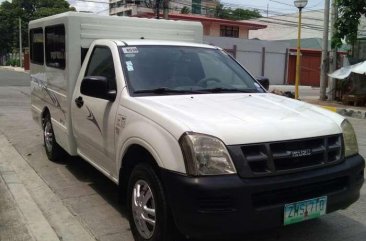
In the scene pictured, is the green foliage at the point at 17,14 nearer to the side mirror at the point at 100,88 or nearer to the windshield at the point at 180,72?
the windshield at the point at 180,72

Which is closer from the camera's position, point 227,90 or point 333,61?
point 227,90

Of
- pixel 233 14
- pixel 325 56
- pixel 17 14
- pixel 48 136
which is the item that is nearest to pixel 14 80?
pixel 325 56

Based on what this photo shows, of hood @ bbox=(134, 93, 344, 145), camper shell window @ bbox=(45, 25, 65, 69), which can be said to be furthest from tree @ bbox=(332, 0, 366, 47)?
hood @ bbox=(134, 93, 344, 145)

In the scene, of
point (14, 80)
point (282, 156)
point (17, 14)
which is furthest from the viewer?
point (17, 14)

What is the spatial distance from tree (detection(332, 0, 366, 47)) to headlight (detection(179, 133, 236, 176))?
54.4 feet

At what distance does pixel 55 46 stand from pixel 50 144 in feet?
5.07

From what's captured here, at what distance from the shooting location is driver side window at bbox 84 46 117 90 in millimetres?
4990

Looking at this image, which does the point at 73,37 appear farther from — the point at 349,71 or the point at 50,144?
the point at 349,71

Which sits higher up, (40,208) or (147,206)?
(147,206)

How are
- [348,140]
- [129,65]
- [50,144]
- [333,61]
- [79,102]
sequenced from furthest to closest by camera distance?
[333,61] → [50,144] → [79,102] → [129,65] → [348,140]

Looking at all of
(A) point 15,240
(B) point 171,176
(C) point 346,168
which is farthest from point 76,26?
(C) point 346,168

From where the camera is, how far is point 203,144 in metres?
3.50

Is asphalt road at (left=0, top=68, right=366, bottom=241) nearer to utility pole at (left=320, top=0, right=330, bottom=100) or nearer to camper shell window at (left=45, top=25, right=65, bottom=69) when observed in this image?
camper shell window at (left=45, top=25, right=65, bottom=69)

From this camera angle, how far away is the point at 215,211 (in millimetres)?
3436
